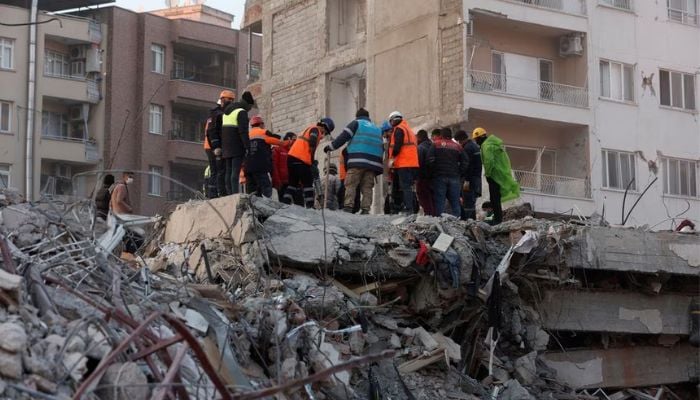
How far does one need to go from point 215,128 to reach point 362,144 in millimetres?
1842

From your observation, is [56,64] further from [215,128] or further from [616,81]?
[215,128]

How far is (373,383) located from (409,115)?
18.5 m

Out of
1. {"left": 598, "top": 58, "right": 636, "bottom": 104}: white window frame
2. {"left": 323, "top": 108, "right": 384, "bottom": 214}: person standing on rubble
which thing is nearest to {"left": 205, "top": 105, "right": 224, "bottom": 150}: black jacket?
{"left": 323, "top": 108, "right": 384, "bottom": 214}: person standing on rubble

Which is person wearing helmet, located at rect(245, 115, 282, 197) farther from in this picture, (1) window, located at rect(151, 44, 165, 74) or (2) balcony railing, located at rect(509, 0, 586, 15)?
(1) window, located at rect(151, 44, 165, 74)

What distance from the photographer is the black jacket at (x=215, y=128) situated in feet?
47.2

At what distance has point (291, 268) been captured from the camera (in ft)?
38.2

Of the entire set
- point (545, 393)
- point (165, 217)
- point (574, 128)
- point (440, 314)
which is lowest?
point (545, 393)

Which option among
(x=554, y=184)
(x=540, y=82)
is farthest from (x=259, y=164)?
(x=540, y=82)

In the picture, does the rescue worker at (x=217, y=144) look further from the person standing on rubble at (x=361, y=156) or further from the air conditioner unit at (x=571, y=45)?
the air conditioner unit at (x=571, y=45)

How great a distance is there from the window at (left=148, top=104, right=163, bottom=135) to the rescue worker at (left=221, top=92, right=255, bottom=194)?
28457 millimetres

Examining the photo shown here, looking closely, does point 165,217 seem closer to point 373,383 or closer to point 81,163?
point 373,383

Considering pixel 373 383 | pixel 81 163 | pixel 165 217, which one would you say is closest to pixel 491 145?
pixel 165 217

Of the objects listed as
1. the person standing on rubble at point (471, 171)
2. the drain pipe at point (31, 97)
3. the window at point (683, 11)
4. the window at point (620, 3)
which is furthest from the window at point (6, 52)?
the person standing on rubble at point (471, 171)

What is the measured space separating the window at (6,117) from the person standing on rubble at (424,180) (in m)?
26.7
